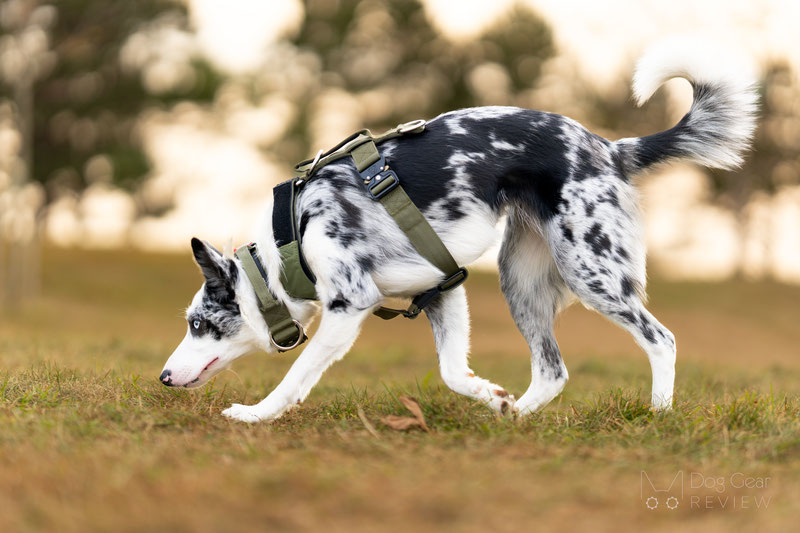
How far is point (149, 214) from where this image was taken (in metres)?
23.5

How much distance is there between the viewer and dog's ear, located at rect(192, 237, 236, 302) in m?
4.04

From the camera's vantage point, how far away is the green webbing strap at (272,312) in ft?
13.5

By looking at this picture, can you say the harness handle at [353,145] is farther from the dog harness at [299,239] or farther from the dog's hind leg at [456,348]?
the dog's hind leg at [456,348]

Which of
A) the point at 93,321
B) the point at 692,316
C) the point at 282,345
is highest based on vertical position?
the point at 282,345

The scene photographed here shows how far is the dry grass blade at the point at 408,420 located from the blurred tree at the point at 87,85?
713 inches

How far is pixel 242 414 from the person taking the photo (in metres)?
3.80

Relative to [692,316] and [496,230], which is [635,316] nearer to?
[496,230]

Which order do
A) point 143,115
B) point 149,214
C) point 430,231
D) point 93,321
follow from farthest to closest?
1. point 149,214
2. point 143,115
3. point 93,321
4. point 430,231

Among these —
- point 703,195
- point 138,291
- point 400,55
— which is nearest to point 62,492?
point 138,291

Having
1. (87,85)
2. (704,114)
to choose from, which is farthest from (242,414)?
(87,85)

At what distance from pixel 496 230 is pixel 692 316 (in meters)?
16.8

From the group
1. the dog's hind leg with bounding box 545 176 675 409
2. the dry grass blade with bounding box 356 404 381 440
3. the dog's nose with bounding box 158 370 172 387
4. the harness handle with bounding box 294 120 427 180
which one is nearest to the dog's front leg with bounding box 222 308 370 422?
the dry grass blade with bounding box 356 404 381 440

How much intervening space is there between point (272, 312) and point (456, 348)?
1034 millimetres

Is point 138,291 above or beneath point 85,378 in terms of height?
beneath
